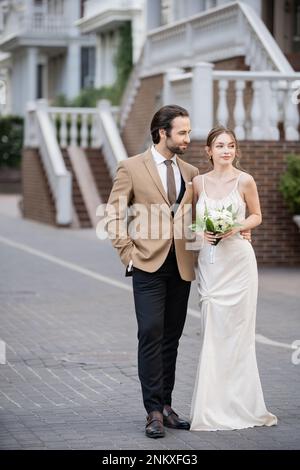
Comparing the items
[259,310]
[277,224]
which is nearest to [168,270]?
[259,310]

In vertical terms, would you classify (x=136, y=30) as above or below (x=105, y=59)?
above

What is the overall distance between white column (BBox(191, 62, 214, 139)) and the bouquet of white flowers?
410 inches

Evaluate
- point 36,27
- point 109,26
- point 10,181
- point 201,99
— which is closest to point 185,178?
point 201,99

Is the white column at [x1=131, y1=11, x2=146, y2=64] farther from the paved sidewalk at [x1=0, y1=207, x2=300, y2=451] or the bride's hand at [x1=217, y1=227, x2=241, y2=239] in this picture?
the bride's hand at [x1=217, y1=227, x2=241, y2=239]

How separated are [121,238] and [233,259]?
0.76m

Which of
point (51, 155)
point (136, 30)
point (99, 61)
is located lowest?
point (51, 155)

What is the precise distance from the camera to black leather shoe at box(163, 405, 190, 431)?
8.10m

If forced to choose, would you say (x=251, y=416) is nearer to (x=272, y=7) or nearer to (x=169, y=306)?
(x=169, y=306)

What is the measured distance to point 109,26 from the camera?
157 ft

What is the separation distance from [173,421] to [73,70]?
157 feet

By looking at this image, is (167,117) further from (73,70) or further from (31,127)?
(73,70)

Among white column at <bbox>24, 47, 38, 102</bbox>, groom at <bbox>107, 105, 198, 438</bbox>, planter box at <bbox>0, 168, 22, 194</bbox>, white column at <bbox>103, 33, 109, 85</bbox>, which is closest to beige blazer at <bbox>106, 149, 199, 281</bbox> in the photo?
groom at <bbox>107, 105, 198, 438</bbox>

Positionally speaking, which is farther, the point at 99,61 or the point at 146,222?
the point at 99,61

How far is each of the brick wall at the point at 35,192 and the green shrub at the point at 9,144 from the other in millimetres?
18230
